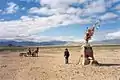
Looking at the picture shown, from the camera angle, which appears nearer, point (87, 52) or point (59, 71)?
point (59, 71)

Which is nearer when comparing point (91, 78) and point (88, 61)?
point (91, 78)

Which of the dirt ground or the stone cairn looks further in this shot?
the stone cairn

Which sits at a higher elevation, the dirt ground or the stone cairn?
the stone cairn

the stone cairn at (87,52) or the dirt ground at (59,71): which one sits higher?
the stone cairn at (87,52)

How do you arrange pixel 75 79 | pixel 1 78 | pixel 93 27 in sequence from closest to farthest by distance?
pixel 75 79 < pixel 1 78 < pixel 93 27

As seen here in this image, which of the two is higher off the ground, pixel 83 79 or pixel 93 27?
pixel 93 27

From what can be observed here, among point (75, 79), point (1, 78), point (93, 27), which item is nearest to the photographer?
point (75, 79)

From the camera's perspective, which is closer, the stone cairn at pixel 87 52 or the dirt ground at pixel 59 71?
the dirt ground at pixel 59 71

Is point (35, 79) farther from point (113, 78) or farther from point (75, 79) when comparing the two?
point (113, 78)

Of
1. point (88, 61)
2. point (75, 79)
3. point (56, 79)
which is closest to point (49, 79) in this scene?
point (56, 79)

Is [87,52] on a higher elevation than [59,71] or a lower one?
higher

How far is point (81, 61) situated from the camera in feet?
106

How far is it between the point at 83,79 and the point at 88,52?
11.7 metres

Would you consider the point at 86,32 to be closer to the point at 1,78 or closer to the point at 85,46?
the point at 85,46
